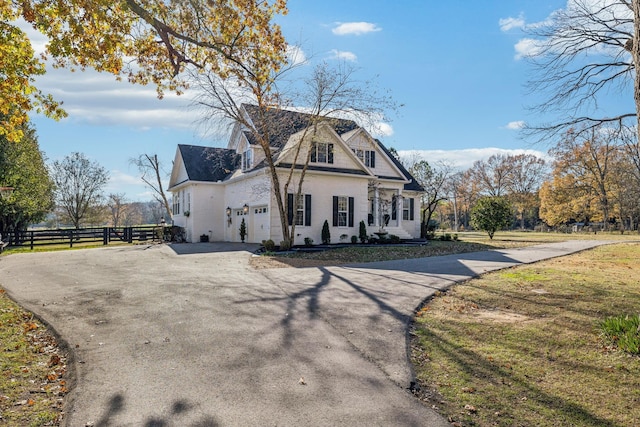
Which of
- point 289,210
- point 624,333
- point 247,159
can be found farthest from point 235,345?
point 247,159

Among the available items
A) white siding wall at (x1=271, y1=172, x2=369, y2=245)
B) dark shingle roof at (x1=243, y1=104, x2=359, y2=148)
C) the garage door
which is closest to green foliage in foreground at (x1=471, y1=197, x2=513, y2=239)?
white siding wall at (x1=271, y1=172, x2=369, y2=245)

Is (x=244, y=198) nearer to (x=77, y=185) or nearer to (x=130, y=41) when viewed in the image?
(x=130, y=41)

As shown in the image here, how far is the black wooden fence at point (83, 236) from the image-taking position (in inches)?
960

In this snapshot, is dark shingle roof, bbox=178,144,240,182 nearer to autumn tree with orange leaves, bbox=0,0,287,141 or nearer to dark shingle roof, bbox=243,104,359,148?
dark shingle roof, bbox=243,104,359,148

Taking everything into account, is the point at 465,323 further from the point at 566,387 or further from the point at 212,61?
Result: the point at 212,61

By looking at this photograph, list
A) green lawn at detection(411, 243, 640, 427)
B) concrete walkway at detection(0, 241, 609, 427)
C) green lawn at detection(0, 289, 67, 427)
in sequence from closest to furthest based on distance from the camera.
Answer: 1. green lawn at detection(0, 289, 67, 427)
2. concrete walkway at detection(0, 241, 609, 427)
3. green lawn at detection(411, 243, 640, 427)

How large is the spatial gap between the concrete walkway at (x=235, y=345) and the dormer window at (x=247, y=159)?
11769 mm

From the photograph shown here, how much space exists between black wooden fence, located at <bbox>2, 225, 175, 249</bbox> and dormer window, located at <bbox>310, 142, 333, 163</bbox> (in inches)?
453

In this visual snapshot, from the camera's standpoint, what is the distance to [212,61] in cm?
991

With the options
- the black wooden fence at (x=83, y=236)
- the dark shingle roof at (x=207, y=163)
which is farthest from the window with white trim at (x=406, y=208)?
the black wooden fence at (x=83, y=236)

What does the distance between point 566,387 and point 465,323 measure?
2316 mm

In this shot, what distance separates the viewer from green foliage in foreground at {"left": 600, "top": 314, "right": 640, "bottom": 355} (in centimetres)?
521

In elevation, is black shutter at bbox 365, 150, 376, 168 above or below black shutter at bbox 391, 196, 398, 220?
above

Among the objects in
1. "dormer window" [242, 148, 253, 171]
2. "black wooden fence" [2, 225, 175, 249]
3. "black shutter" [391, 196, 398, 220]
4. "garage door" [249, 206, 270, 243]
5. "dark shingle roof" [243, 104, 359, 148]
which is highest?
"dark shingle roof" [243, 104, 359, 148]
